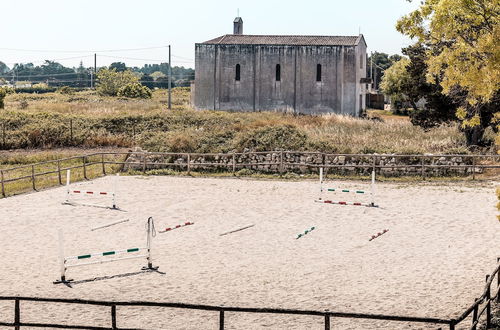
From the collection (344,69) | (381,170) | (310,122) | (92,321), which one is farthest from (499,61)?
(344,69)

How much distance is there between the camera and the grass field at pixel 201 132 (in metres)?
35.3

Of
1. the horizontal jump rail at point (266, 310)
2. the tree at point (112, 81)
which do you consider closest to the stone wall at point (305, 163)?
the horizontal jump rail at point (266, 310)

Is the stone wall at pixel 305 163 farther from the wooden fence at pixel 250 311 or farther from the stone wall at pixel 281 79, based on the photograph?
the stone wall at pixel 281 79

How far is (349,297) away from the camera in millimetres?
13914

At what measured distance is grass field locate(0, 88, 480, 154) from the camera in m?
35.3

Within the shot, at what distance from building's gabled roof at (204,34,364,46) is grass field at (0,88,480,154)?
24.1 feet

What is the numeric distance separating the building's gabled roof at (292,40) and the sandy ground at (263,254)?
31.8m

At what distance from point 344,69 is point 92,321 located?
46997 mm

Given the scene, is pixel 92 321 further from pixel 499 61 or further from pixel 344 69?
pixel 344 69

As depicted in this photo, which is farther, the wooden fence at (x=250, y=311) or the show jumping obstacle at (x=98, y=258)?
the show jumping obstacle at (x=98, y=258)

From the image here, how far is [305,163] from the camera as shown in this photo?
32.6 meters

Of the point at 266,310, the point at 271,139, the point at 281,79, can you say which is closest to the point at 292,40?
the point at 281,79

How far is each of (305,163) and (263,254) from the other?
1540 cm

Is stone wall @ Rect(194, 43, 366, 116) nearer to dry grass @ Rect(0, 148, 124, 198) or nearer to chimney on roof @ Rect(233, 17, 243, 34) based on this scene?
chimney on roof @ Rect(233, 17, 243, 34)
